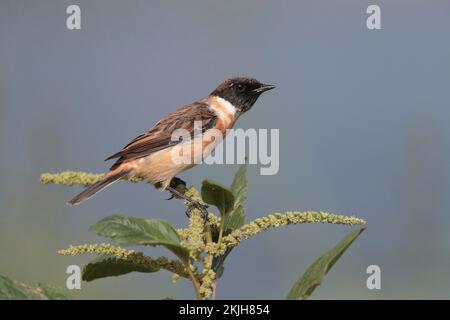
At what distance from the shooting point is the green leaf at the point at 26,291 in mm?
768

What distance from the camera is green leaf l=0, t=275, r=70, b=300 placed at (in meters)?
0.77

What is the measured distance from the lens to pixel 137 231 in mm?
846

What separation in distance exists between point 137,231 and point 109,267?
16 cm

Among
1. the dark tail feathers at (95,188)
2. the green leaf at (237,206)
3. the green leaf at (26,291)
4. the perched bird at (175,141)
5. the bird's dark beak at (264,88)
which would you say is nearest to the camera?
the green leaf at (26,291)

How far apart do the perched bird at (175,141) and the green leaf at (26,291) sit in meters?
1.23

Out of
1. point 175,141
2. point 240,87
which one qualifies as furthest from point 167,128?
point 240,87

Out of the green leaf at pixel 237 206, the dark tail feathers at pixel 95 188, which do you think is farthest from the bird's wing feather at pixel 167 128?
the green leaf at pixel 237 206

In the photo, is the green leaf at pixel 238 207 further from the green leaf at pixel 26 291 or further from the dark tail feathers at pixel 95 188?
the dark tail feathers at pixel 95 188

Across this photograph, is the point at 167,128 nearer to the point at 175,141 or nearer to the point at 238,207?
the point at 175,141

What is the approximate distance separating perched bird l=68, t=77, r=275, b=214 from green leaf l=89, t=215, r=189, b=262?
1225 mm

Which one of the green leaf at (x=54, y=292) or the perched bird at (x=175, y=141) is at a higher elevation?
the perched bird at (x=175, y=141)

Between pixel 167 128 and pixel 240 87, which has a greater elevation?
pixel 240 87

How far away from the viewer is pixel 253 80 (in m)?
3.09
